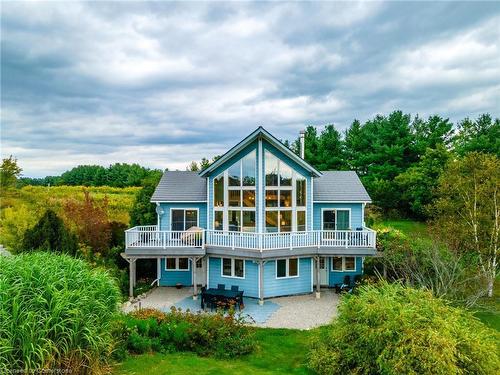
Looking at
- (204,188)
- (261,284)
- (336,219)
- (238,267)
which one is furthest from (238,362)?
(204,188)

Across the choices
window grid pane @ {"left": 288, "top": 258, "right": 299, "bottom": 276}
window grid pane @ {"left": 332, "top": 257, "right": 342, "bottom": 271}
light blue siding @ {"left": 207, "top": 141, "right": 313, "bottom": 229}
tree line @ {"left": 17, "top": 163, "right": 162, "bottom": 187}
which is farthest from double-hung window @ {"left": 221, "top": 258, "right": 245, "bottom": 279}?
tree line @ {"left": 17, "top": 163, "right": 162, "bottom": 187}

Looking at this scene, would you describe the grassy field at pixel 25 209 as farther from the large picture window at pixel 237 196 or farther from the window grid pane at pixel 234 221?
the window grid pane at pixel 234 221

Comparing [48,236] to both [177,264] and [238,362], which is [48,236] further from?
[238,362]

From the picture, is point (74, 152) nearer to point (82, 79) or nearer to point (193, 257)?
point (82, 79)

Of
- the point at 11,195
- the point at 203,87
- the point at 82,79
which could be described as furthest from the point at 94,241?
the point at 11,195

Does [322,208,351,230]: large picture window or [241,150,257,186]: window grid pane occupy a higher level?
[241,150,257,186]: window grid pane

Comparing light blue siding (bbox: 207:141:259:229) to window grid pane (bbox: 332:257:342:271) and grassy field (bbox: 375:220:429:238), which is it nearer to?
→ window grid pane (bbox: 332:257:342:271)
